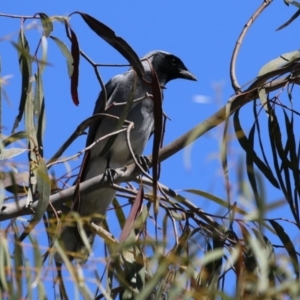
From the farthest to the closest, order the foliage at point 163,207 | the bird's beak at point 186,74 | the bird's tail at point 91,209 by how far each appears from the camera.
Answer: the bird's beak at point 186,74 → the bird's tail at point 91,209 → the foliage at point 163,207

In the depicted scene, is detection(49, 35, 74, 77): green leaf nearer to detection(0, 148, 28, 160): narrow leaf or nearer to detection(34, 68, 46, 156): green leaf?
detection(34, 68, 46, 156): green leaf

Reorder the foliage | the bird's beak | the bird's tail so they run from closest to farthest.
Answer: the foliage, the bird's tail, the bird's beak

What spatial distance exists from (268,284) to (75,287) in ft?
1.68

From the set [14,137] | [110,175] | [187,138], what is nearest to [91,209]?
[110,175]

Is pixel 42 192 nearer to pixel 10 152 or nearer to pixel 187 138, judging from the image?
→ pixel 10 152

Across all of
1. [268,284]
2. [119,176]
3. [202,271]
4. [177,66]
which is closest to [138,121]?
[177,66]

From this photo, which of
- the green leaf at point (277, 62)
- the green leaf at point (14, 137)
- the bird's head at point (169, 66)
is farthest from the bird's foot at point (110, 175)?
the bird's head at point (169, 66)

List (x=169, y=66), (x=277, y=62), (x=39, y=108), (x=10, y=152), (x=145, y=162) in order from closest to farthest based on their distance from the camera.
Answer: (x=10, y=152), (x=39, y=108), (x=277, y=62), (x=145, y=162), (x=169, y=66)

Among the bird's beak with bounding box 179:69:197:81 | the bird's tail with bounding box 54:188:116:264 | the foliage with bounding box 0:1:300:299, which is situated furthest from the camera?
the bird's beak with bounding box 179:69:197:81

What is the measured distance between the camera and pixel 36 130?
3.36 meters

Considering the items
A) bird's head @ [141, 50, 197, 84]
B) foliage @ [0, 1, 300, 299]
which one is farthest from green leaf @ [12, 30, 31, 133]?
bird's head @ [141, 50, 197, 84]

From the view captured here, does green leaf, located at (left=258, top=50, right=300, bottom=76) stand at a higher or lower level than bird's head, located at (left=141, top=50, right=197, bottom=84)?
lower

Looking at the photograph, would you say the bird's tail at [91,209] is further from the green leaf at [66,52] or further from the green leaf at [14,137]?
the green leaf at [14,137]

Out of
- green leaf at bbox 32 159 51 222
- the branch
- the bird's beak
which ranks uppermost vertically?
the bird's beak
